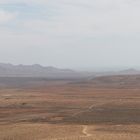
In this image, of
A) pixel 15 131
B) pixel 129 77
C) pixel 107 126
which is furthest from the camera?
pixel 129 77

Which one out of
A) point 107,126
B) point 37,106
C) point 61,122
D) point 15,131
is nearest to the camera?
point 15,131

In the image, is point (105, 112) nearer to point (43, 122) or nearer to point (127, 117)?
point (127, 117)

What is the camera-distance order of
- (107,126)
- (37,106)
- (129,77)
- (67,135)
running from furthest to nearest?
(129,77) → (37,106) → (107,126) → (67,135)

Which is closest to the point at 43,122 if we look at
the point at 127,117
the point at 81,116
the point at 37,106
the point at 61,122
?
the point at 61,122

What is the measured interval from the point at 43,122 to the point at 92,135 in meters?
11.7

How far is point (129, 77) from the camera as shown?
14700 cm

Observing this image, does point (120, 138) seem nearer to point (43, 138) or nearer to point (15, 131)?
point (43, 138)

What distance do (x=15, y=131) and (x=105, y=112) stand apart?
1729cm

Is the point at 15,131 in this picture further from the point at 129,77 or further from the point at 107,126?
the point at 129,77

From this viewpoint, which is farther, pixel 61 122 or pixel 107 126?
pixel 61 122

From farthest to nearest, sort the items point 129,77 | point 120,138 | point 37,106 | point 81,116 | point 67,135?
point 129,77 < point 37,106 < point 81,116 < point 67,135 < point 120,138

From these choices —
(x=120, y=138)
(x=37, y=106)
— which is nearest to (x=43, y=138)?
(x=120, y=138)

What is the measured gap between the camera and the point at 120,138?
33.0 meters

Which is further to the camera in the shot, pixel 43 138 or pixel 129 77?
pixel 129 77
